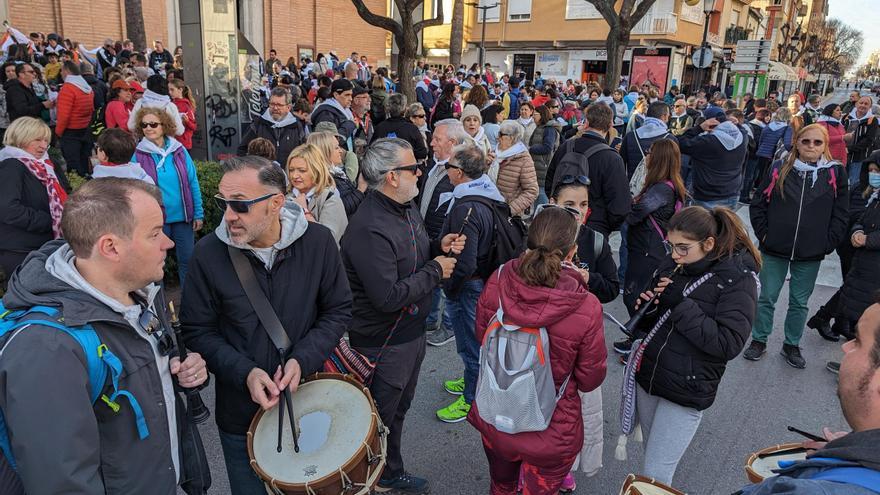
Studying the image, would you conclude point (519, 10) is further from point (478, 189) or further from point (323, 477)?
point (323, 477)

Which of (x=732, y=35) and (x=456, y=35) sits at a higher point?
(x=732, y=35)

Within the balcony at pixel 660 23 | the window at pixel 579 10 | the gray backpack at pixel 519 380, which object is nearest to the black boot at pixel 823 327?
the gray backpack at pixel 519 380

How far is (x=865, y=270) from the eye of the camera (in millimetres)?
4758

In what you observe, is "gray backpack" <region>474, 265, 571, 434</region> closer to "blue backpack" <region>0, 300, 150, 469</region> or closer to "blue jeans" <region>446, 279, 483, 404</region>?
"blue jeans" <region>446, 279, 483, 404</region>

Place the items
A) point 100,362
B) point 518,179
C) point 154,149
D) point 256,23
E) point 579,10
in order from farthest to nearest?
1. point 579,10
2. point 256,23
3. point 518,179
4. point 154,149
5. point 100,362

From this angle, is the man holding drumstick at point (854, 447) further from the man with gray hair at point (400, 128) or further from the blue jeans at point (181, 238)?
the man with gray hair at point (400, 128)

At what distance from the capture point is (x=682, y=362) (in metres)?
2.80

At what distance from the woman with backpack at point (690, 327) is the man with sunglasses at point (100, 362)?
2192 mm

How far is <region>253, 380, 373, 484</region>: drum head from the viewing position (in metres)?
2.15

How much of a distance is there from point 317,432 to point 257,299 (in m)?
0.61

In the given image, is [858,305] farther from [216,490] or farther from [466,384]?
[216,490]

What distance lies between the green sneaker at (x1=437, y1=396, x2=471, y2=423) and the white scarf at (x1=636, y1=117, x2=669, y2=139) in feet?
16.1

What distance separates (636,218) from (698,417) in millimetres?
2263

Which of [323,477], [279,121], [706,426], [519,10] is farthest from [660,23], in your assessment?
[323,477]
